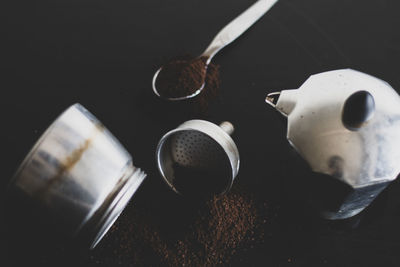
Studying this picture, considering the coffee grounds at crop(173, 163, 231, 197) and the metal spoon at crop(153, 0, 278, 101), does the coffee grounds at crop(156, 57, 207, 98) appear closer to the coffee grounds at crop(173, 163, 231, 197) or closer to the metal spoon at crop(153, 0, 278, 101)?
the metal spoon at crop(153, 0, 278, 101)

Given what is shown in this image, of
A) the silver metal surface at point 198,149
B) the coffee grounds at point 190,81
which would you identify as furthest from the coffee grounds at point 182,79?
the silver metal surface at point 198,149

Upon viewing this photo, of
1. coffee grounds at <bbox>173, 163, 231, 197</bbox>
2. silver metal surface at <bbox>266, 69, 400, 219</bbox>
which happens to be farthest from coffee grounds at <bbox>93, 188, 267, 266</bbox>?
silver metal surface at <bbox>266, 69, 400, 219</bbox>

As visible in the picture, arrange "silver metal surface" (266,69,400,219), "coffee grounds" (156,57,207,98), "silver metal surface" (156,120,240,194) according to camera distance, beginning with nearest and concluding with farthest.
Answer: "silver metal surface" (266,69,400,219), "silver metal surface" (156,120,240,194), "coffee grounds" (156,57,207,98)

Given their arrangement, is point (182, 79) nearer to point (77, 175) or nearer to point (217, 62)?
point (217, 62)

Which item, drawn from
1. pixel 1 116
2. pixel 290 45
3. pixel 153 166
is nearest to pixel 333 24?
pixel 290 45

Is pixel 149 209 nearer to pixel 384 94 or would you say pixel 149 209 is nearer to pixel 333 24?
pixel 384 94

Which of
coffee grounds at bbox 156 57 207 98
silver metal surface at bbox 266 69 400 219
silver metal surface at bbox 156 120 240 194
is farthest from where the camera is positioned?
coffee grounds at bbox 156 57 207 98
